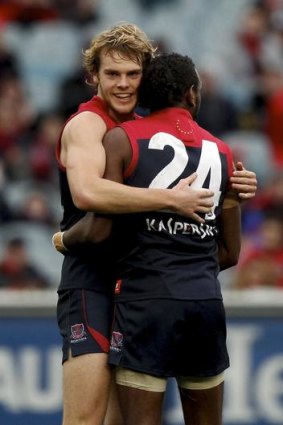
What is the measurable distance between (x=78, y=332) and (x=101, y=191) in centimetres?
65

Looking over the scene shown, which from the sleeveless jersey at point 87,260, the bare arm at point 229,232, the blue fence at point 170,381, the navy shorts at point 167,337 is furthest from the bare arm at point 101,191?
the blue fence at point 170,381

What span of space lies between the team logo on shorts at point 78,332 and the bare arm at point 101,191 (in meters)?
0.54

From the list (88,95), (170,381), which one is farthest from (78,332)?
(88,95)

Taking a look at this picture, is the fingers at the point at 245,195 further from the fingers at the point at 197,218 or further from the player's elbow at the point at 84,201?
the player's elbow at the point at 84,201

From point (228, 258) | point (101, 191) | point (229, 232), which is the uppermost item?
point (101, 191)

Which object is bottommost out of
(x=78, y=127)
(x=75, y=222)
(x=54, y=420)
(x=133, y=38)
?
(x=54, y=420)

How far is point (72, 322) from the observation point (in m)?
5.36

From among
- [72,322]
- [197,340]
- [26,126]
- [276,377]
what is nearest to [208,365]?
[197,340]

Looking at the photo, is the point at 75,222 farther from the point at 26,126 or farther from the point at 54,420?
the point at 26,126

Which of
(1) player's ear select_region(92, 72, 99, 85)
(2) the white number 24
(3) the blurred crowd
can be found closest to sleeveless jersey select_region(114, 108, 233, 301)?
(2) the white number 24

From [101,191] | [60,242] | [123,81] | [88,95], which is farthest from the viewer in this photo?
[88,95]

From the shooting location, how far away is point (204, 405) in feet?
17.2

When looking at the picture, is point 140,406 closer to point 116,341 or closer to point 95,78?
point 116,341

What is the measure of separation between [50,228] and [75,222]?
5038 mm
